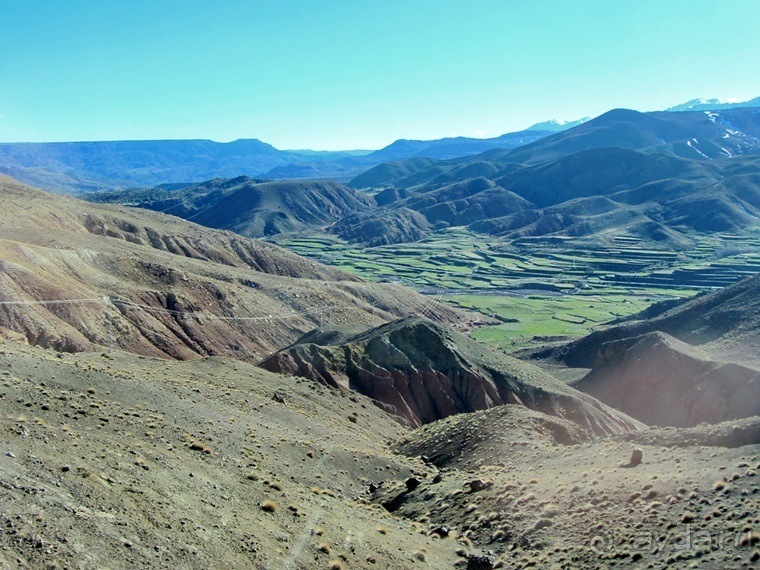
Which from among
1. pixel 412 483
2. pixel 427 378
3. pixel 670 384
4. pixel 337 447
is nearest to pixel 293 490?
pixel 412 483

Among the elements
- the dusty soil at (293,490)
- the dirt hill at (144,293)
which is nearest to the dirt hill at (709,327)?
the dirt hill at (144,293)

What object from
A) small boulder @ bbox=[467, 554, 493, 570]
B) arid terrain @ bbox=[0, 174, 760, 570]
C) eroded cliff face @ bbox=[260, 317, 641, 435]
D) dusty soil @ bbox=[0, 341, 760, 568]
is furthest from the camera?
eroded cliff face @ bbox=[260, 317, 641, 435]

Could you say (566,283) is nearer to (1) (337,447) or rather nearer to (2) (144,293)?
(2) (144,293)

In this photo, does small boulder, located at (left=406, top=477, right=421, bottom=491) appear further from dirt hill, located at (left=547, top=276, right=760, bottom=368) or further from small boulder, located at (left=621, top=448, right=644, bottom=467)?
dirt hill, located at (left=547, top=276, right=760, bottom=368)

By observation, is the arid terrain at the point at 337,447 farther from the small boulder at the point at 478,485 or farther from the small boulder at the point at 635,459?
the small boulder at the point at 635,459

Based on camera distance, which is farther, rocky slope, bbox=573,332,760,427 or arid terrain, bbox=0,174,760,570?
rocky slope, bbox=573,332,760,427

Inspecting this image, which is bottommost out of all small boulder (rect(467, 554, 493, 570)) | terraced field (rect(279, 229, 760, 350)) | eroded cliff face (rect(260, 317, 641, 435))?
terraced field (rect(279, 229, 760, 350))

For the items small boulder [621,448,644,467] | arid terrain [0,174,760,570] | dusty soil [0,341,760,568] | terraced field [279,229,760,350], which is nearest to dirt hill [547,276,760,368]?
arid terrain [0,174,760,570]

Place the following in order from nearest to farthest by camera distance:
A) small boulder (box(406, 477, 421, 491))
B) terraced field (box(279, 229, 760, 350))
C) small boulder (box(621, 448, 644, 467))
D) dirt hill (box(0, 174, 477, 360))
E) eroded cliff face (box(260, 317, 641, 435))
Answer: small boulder (box(621, 448, 644, 467)), small boulder (box(406, 477, 421, 491)), eroded cliff face (box(260, 317, 641, 435)), dirt hill (box(0, 174, 477, 360)), terraced field (box(279, 229, 760, 350))
